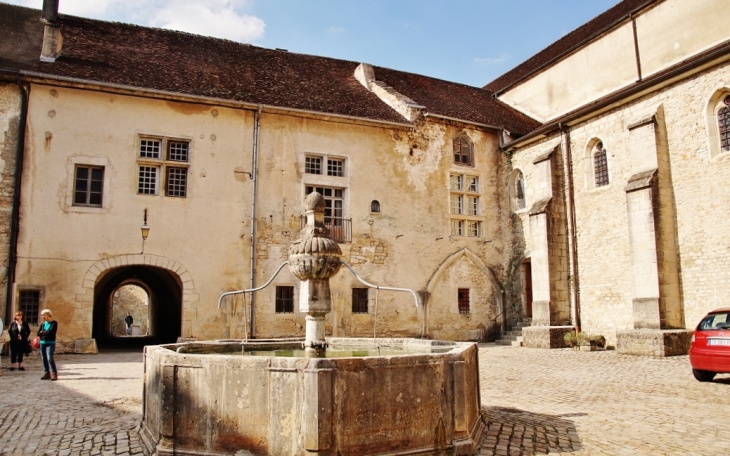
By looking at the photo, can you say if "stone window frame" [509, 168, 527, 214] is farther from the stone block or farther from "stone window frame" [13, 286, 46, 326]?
"stone window frame" [13, 286, 46, 326]

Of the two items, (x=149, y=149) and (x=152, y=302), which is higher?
(x=149, y=149)

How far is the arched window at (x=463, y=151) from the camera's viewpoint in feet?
70.2

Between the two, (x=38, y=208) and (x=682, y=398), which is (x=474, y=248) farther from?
→ (x=38, y=208)

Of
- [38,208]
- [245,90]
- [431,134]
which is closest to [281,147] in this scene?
[245,90]

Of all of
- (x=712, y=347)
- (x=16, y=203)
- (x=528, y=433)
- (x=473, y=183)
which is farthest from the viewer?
(x=473, y=183)

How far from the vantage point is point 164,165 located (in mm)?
16891

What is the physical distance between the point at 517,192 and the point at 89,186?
14.6 meters

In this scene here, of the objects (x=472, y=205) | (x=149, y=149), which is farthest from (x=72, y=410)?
Answer: (x=472, y=205)

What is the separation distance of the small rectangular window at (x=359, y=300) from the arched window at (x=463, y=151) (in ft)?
20.3

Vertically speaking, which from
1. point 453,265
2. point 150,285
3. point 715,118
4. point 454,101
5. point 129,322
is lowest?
point 129,322

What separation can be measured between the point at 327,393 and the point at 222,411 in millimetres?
1039

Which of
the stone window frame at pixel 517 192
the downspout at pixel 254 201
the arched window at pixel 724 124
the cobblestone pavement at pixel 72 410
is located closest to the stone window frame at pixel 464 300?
the stone window frame at pixel 517 192

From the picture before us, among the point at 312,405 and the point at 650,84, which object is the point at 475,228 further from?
the point at 312,405

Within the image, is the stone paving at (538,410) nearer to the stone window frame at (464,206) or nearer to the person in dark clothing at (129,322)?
the stone window frame at (464,206)
